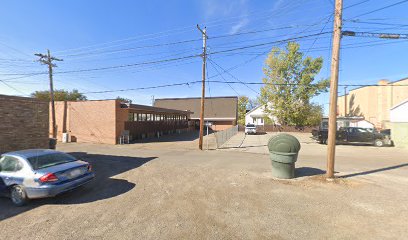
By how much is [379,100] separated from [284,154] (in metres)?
38.4

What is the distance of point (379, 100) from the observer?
35.6m

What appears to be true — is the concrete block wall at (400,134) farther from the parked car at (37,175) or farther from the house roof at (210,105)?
the house roof at (210,105)

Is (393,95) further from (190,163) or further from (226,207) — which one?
(226,207)

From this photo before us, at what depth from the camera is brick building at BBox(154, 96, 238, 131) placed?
133 feet

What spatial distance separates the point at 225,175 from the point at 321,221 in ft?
13.8

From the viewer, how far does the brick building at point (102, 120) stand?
20031 millimetres

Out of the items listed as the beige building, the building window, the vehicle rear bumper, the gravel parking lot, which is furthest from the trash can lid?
the beige building

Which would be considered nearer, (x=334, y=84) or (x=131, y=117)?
(x=334, y=84)

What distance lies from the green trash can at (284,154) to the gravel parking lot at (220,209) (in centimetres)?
42

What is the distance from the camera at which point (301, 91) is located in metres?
32.4

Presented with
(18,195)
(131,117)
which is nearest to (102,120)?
(131,117)

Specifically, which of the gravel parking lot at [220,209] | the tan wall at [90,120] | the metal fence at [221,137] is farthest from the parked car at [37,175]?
the tan wall at [90,120]

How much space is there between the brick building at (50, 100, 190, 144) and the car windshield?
44.2ft

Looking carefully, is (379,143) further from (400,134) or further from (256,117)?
(256,117)
